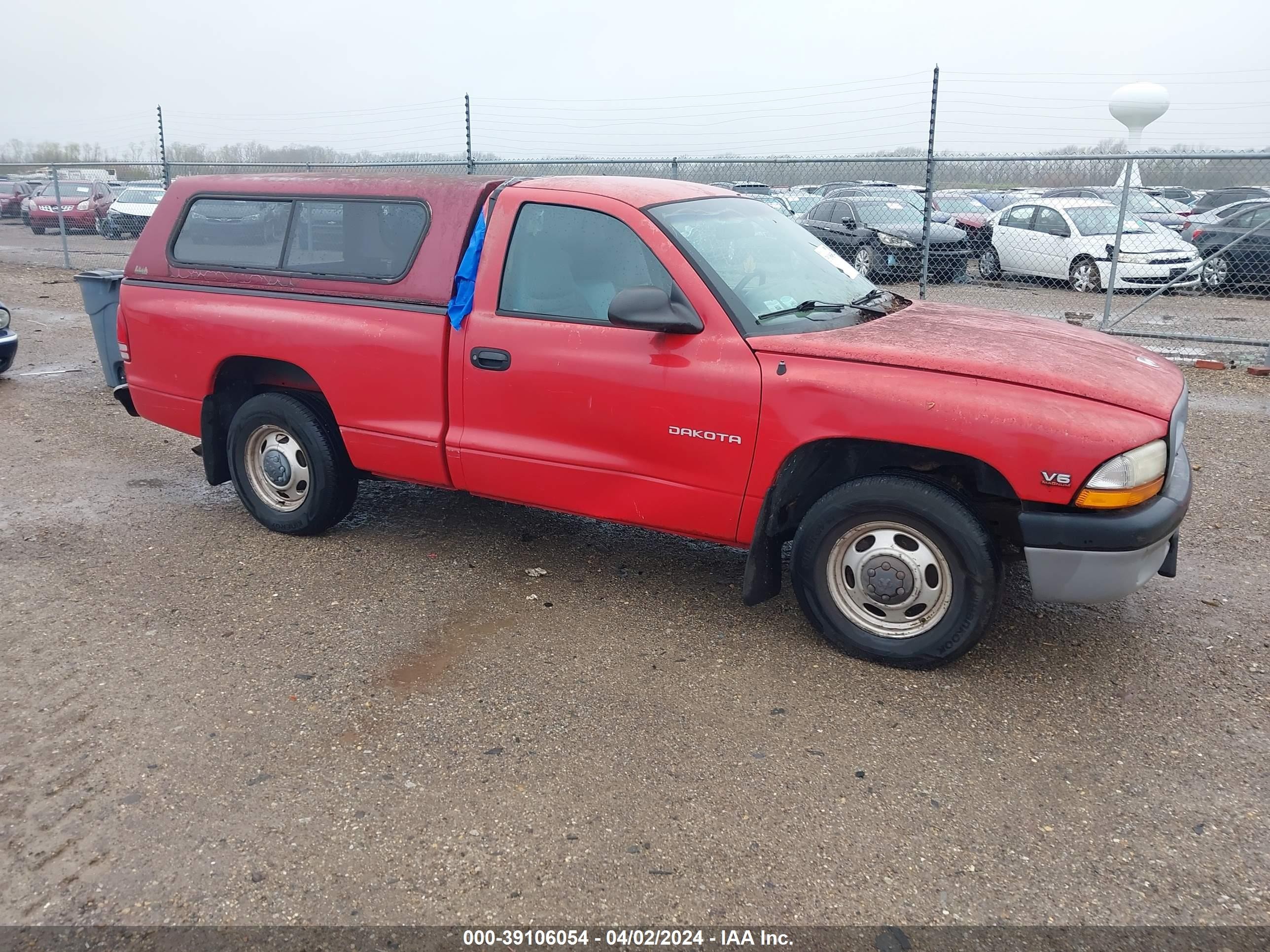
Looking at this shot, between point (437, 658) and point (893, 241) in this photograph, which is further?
point (893, 241)

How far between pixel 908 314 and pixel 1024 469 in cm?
127

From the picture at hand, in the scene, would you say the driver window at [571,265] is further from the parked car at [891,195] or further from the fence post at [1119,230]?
the parked car at [891,195]

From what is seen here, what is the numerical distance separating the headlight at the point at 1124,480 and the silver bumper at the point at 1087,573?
0.18m

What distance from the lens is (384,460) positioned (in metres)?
4.86

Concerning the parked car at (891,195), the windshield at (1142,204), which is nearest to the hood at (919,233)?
the parked car at (891,195)

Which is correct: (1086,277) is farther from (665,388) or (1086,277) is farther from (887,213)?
(665,388)

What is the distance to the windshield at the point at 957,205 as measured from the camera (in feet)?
61.6

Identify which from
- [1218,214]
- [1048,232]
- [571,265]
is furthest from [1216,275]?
[571,265]

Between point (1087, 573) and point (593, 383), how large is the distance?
2020mm

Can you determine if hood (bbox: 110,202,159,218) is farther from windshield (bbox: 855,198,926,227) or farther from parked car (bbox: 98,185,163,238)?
windshield (bbox: 855,198,926,227)

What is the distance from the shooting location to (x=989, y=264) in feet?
45.5

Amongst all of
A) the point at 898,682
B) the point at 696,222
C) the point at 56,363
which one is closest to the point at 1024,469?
the point at 898,682

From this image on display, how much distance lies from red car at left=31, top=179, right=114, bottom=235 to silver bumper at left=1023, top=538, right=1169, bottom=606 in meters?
26.0

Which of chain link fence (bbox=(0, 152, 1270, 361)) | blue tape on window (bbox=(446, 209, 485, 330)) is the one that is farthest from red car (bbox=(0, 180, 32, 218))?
blue tape on window (bbox=(446, 209, 485, 330))
